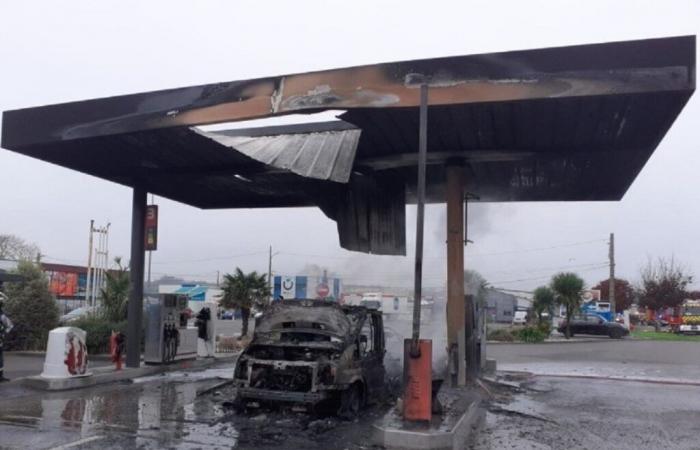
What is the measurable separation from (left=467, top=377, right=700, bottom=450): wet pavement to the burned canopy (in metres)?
4.43

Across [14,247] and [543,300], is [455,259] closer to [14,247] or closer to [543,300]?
[543,300]

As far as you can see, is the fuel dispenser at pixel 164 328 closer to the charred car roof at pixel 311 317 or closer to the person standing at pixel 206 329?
the person standing at pixel 206 329

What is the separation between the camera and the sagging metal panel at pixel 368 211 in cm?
1465

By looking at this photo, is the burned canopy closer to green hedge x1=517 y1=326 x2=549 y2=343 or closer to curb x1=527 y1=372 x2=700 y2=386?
curb x1=527 y1=372 x2=700 y2=386

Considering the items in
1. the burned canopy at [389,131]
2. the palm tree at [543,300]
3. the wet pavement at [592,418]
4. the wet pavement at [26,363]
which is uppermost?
the burned canopy at [389,131]

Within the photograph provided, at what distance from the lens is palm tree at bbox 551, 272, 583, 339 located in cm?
3359

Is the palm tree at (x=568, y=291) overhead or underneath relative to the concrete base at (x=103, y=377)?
overhead

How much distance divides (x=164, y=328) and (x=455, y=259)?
23.2 feet

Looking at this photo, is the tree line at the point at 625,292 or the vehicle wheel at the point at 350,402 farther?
the tree line at the point at 625,292

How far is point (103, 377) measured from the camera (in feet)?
42.4

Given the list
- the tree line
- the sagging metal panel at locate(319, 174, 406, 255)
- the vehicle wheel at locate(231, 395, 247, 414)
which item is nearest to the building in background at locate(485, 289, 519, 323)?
the tree line

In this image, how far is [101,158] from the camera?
13.3 m

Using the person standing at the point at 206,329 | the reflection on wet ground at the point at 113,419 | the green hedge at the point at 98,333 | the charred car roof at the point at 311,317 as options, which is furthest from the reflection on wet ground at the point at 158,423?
the green hedge at the point at 98,333

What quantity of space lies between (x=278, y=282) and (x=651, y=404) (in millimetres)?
28594
